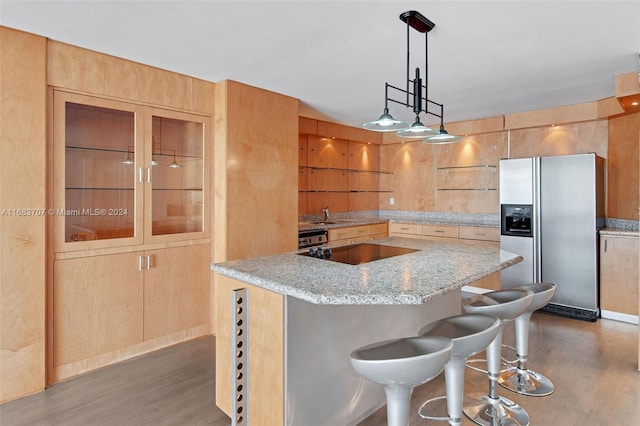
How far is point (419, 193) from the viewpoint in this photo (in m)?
6.16

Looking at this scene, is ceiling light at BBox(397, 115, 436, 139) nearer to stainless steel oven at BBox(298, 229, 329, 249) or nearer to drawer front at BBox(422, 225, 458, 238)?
stainless steel oven at BBox(298, 229, 329, 249)

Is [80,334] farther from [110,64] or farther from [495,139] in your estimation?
[495,139]

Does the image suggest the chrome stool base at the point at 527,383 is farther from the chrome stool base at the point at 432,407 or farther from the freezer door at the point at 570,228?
the freezer door at the point at 570,228

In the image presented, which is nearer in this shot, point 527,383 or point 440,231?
point 527,383

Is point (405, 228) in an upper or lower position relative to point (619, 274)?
upper

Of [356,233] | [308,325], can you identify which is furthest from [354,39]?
[356,233]

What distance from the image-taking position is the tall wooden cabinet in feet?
9.20

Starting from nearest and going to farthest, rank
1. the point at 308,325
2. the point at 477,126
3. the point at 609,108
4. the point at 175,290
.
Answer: the point at 308,325 < the point at 175,290 < the point at 609,108 < the point at 477,126

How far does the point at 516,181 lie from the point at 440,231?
125cm

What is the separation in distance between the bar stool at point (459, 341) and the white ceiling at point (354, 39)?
179 cm

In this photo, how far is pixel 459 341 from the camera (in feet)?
5.74

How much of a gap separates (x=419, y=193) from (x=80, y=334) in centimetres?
497

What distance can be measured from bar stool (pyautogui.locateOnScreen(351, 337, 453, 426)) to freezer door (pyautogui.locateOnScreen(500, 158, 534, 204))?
3.50 meters

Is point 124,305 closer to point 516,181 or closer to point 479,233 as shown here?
point 479,233
